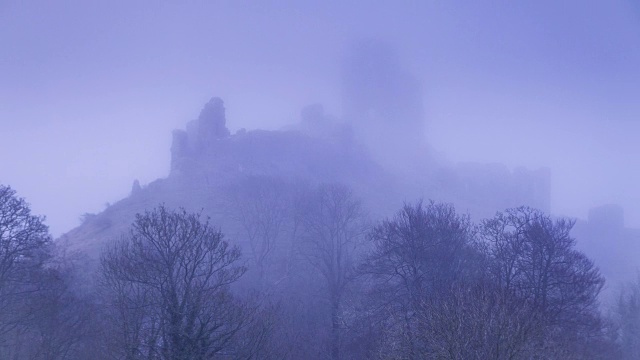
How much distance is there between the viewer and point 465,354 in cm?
1584

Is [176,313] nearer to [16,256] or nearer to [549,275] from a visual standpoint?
[16,256]

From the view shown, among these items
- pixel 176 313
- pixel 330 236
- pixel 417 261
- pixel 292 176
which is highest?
pixel 292 176

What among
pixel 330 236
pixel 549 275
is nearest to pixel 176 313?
pixel 549 275

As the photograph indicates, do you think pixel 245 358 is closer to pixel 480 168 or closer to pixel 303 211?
pixel 303 211

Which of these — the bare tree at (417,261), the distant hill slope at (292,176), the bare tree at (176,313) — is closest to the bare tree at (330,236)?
the distant hill slope at (292,176)

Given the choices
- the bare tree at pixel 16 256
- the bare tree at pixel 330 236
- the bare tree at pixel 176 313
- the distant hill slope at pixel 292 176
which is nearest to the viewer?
the bare tree at pixel 176 313

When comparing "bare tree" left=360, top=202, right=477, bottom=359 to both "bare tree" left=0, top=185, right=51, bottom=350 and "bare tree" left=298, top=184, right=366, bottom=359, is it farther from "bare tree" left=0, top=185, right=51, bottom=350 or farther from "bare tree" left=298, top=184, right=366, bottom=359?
"bare tree" left=0, top=185, right=51, bottom=350

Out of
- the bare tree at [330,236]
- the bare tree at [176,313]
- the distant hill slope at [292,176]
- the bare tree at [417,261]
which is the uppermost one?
the distant hill slope at [292,176]

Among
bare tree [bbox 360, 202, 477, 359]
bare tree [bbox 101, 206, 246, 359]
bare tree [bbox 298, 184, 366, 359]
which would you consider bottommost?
bare tree [bbox 101, 206, 246, 359]

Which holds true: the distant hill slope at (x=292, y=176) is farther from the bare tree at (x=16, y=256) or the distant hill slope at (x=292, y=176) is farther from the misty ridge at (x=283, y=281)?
the bare tree at (x=16, y=256)

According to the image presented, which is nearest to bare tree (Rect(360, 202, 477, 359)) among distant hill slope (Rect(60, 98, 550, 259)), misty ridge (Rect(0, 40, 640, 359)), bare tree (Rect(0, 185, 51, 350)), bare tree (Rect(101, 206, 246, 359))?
misty ridge (Rect(0, 40, 640, 359))

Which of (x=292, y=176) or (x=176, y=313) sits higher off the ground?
(x=292, y=176)

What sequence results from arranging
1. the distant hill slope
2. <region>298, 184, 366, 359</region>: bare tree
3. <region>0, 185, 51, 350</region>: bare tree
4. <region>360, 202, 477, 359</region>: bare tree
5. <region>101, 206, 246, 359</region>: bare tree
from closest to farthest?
<region>101, 206, 246, 359</region>: bare tree
<region>0, 185, 51, 350</region>: bare tree
<region>360, 202, 477, 359</region>: bare tree
<region>298, 184, 366, 359</region>: bare tree
the distant hill slope

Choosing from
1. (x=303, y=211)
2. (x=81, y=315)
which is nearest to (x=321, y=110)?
(x=303, y=211)
